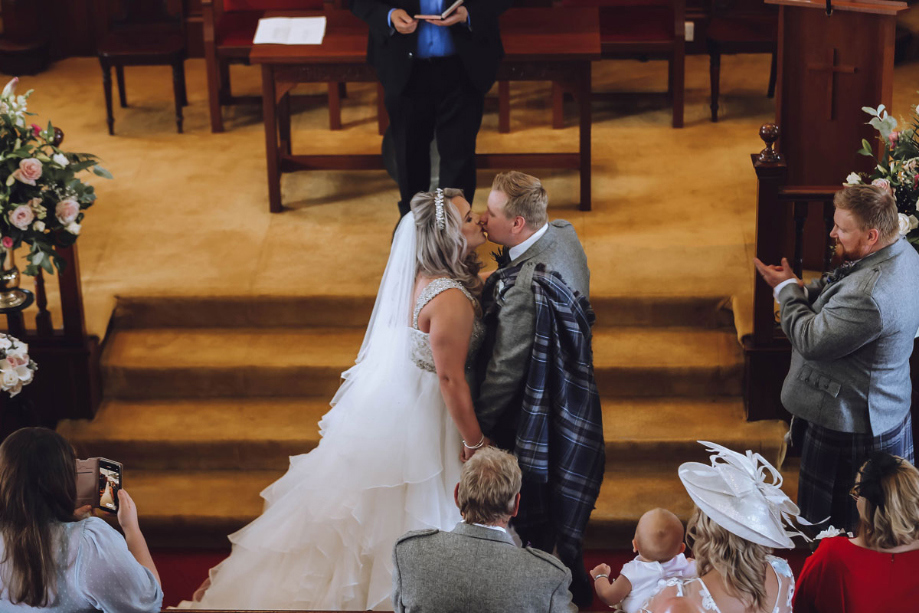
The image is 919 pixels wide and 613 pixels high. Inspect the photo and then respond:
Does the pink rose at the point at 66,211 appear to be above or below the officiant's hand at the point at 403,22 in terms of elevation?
below

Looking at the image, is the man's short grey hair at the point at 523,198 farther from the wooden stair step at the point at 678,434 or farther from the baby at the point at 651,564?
the wooden stair step at the point at 678,434

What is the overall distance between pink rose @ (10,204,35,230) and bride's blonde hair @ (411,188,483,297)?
5.79 ft

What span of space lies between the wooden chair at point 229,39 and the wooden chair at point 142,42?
216mm

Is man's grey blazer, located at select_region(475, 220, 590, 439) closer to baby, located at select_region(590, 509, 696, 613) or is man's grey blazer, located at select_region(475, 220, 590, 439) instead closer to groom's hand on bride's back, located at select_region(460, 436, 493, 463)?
groom's hand on bride's back, located at select_region(460, 436, 493, 463)

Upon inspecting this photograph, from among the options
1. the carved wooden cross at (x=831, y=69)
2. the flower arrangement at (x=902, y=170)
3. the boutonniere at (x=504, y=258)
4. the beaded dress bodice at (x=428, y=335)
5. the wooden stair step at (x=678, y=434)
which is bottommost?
the wooden stair step at (x=678, y=434)

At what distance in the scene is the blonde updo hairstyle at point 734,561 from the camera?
8.67 feet

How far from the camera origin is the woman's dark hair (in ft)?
8.88

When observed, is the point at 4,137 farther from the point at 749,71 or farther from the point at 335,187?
the point at 749,71

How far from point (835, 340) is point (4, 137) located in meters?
3.25

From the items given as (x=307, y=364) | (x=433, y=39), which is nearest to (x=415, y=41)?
(x=433, y=39)

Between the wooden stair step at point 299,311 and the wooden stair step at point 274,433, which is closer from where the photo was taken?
the wooden stair step at point 274,433

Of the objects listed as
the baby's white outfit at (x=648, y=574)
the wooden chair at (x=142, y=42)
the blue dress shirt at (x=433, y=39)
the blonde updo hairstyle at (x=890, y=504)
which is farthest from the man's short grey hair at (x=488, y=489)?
the wooden chair at (x=142, y=42)

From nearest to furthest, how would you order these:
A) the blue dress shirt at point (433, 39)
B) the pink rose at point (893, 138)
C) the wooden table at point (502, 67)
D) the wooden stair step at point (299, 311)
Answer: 1. the pink rose at point (893, 138)
2. the blue dress shirt at point (433, 39)
3. the wooden stair step at point (299, 311)
4. the wooden table at point (502, 67)

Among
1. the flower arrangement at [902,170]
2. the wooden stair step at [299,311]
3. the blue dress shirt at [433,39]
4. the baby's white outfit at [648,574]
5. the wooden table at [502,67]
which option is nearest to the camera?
the baby's white outfit at [648,574]
